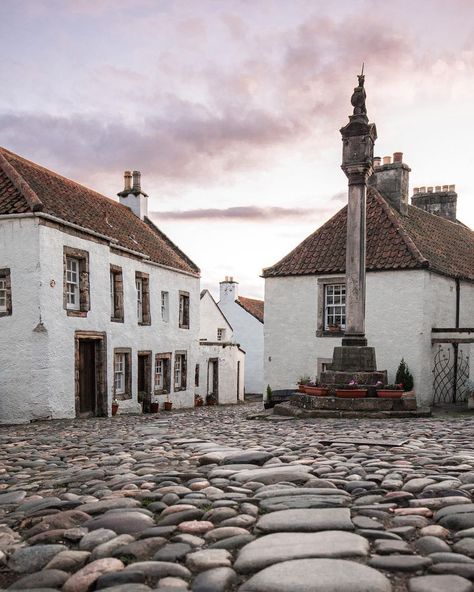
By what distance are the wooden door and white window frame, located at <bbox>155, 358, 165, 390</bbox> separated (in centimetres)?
544

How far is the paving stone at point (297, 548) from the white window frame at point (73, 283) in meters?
15.2

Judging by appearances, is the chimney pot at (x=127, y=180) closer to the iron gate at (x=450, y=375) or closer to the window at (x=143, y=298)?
the window at (x=143, y=298)

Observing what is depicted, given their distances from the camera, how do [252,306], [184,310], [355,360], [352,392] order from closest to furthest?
[352,392] → [355,360] → [184,310] → [252,306]

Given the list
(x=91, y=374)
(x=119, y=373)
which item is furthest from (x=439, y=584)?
(x=119, y=373)

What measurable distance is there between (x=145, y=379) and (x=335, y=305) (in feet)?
25.5

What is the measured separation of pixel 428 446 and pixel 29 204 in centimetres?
1252

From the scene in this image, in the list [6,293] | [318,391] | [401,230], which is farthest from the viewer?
[401,230]

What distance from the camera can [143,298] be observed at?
24047 millimetres

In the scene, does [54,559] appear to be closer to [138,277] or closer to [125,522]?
[125,522]

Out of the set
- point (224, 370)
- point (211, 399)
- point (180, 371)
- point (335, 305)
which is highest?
point (335, 305)

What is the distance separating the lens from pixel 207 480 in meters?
5.97

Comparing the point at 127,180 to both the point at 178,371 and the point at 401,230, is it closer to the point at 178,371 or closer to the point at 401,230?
the point at 178,371

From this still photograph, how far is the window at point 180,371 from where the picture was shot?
2683 centimetres

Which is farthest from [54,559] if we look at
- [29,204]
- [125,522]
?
[29,204]
